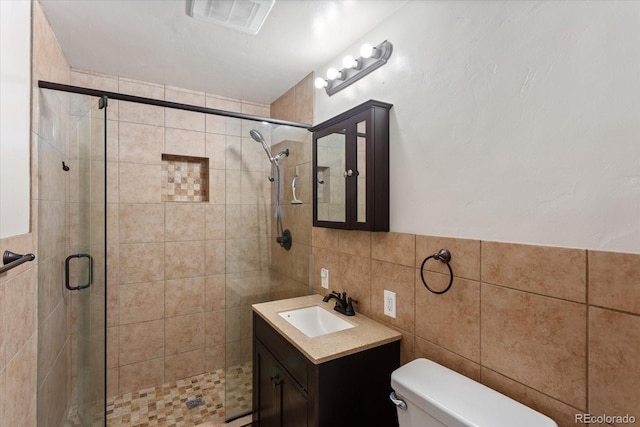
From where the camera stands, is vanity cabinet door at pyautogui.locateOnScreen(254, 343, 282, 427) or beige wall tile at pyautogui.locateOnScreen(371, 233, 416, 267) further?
vanity cabinet door at pyautogui.locateOnScreen(254, 343, 282, 427)

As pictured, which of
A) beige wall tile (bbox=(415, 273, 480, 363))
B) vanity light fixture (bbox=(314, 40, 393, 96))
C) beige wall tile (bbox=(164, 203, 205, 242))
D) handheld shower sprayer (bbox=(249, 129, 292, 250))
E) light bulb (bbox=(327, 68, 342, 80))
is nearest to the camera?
beige wall tile (bbox=(415, 273, 480, 363))

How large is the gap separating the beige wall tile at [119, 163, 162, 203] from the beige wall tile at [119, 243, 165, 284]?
372 millimetres

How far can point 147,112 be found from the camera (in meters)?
2.53

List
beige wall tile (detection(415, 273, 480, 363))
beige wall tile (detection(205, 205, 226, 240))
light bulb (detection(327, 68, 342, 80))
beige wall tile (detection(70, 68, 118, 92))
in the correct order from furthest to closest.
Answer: beige wall tile (detection(205, 205, 226, 240)), beige wall tile (detection(70, 68, 118, 92)), light bulb (detection(327, 68, 342, 80)), beige wall tile (detection(415, 273, 480, 363))

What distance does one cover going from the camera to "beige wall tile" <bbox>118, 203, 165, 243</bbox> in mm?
2465

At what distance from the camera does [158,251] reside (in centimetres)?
258

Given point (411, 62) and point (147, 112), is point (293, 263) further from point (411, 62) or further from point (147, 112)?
point (147, 112)

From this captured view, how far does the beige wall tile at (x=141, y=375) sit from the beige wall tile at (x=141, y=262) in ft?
2.23

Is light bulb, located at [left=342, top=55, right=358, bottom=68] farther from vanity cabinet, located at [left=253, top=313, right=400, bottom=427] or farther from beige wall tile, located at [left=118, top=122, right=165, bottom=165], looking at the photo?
beige wall tile, located at [left=118, top=122, right=165, bottom=165]

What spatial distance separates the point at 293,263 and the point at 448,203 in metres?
1.22

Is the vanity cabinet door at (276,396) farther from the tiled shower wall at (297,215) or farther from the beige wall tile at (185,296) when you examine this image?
the beige wall tile at (185,296)

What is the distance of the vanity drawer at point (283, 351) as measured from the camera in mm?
1427

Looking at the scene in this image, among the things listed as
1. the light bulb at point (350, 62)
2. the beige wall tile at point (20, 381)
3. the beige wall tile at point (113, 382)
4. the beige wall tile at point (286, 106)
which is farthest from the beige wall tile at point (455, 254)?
the beige wall tile at point (113, 382)

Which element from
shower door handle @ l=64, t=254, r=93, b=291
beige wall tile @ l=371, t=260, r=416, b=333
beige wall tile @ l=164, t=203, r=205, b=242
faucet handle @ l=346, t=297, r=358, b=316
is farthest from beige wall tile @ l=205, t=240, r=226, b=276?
beige wall tile @ l=371, t=260, r=416, b=333
